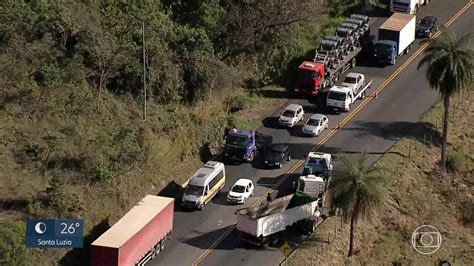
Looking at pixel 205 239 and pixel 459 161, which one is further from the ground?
pixel 459 161

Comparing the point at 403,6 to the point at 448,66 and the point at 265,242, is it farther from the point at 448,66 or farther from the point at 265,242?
the point at 265,242

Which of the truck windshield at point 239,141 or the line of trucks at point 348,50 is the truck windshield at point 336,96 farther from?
the truck windshield at point 239,141

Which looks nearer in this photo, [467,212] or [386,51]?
[467,212]

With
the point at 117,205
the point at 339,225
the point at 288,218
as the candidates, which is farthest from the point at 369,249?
the point at 117,205

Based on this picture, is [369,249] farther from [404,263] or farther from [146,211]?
[146,211]

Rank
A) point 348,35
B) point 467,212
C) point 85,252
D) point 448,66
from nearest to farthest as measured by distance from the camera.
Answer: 1. point 85,252
2. point 467,212
3. point 448,66
4. point 348,35

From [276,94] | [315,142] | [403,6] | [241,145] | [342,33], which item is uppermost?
[403,6]

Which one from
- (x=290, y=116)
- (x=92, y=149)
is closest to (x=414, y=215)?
(x=290, y=116)

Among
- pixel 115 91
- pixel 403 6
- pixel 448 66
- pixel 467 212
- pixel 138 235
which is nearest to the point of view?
pixel 138 235

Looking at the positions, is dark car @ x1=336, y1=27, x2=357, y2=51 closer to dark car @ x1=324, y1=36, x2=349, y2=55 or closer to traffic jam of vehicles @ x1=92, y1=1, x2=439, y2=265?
traffic jam of vehicles @ x1=92, y1=1, x2=439, y2=265
